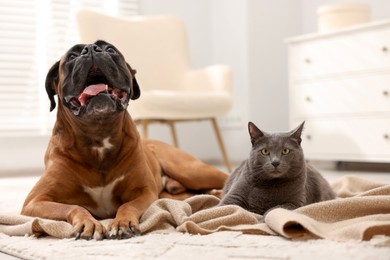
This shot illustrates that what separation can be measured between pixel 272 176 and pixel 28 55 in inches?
148

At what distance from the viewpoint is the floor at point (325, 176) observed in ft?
8.64

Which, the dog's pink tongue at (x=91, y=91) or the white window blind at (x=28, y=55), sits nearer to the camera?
the dog's pink tongue at (x=91, y=91)

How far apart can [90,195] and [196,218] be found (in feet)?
1.51

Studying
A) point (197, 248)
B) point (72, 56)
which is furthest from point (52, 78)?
point (197, 248)

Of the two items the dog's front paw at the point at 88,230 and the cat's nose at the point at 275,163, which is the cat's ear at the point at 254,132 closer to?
the cat's nose at the point at 275,163

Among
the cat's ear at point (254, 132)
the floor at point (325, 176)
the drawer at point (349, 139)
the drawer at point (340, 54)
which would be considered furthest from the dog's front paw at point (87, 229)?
the drawer at point (340, 54)

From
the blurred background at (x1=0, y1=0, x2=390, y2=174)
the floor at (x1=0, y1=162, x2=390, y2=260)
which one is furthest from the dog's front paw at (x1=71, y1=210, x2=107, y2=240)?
the blurred background at (x1=0, y1=0, x2=390, y2=174)

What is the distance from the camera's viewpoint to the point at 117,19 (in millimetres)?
4562

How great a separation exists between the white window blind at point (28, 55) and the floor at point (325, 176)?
56 centimetres

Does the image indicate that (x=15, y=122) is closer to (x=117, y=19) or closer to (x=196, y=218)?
(x=117, y=19)

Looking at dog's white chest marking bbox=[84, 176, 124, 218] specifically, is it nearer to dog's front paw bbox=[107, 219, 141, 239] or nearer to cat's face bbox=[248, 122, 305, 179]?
dog's front paw bbox=[107, 219, 141, 239]

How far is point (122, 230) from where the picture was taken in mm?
1655

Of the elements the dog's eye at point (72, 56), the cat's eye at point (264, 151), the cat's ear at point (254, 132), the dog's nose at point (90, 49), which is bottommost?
the cat's eye at point (264, 151)

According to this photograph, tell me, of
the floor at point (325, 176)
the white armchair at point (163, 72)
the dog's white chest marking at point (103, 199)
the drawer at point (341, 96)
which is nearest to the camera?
the dog's white chest marking at point (103, 199)
